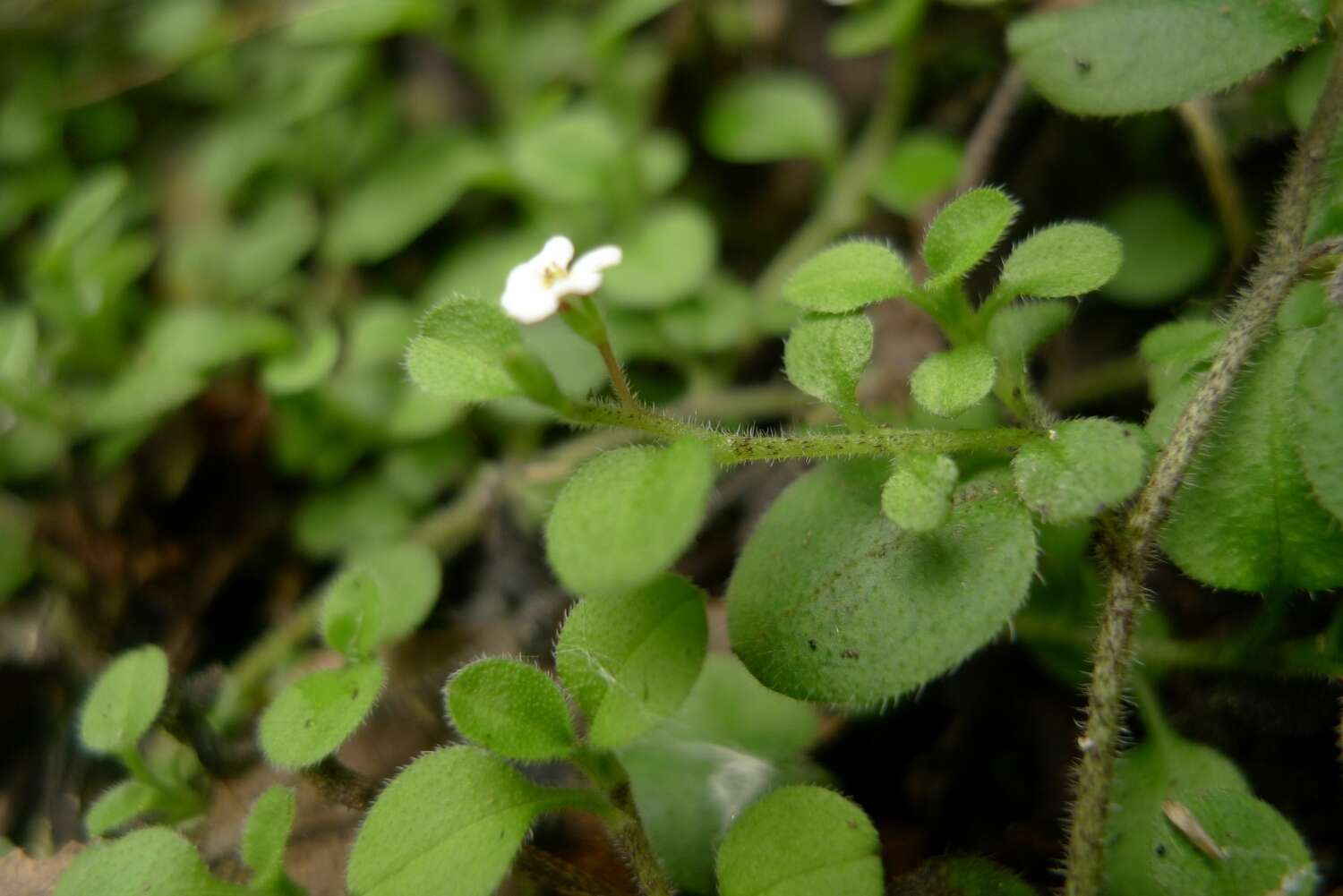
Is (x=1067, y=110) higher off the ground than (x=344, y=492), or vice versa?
(x=1067, y=110)

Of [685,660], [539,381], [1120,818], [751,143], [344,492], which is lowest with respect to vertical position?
[1120,818]

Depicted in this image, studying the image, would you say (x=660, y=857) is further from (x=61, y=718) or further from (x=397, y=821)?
(x=61, y=718)

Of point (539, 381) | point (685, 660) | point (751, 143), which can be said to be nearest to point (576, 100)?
point (751, 143)

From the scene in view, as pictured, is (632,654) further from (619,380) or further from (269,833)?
(269,833)

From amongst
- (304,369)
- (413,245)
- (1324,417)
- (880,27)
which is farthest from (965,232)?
(413,245)

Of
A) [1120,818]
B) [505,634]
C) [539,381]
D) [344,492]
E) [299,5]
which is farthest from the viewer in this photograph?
[299,5]

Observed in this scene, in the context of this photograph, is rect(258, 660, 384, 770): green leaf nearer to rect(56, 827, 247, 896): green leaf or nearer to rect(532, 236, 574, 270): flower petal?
rect(56, 827, 247, 896): green leaf

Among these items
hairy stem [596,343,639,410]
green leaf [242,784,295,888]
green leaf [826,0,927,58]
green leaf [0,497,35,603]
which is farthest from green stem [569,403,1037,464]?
green leaf [0,497,35,603]

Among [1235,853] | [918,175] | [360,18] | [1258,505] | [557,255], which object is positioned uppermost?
[360,18]

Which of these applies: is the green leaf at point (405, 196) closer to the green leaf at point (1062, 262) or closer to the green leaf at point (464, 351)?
the green leaf at point (464, 351)
